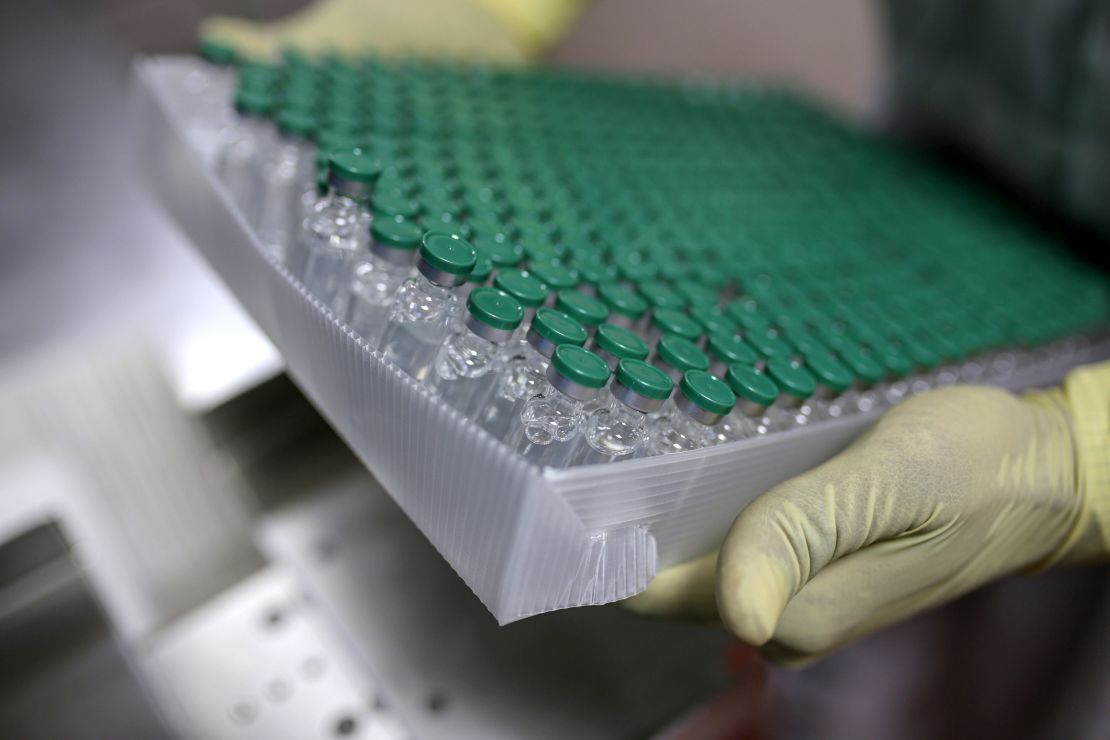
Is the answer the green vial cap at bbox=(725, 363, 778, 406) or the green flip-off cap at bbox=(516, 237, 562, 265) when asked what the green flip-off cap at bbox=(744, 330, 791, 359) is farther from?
the green flip-off cap at bbox=(516, 237, 562, 265)

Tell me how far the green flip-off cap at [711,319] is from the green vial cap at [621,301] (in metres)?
0.06

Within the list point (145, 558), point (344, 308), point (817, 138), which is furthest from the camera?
point (817, 138)

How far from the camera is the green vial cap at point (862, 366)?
2.67 ft

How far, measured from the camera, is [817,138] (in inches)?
63.1

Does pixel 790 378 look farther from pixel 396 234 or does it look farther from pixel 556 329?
pixel 396 234

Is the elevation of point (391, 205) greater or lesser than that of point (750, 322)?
greater

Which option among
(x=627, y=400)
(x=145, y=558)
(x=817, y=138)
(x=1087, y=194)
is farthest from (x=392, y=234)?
(x=1087, y=194)

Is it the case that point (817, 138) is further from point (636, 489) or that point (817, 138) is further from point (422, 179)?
point (636, 489)

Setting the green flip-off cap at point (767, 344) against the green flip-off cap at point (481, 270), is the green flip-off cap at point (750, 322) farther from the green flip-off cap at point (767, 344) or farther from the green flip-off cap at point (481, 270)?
the green flip-off cap at point (481, 270)

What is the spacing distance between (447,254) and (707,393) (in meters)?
0.24

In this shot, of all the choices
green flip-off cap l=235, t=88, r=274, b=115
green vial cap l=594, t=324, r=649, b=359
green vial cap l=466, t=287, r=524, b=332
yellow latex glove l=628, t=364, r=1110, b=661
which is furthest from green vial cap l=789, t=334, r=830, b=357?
green flip-off cap l=235, t=88, r=274, b=115

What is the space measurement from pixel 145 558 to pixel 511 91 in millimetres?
842

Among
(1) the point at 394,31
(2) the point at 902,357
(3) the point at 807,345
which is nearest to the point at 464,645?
(3) the point at 807,345

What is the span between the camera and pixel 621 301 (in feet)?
2.38
